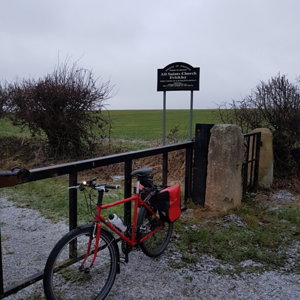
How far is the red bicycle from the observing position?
270cm

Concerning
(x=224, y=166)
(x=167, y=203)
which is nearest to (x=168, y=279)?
(x=167, y=203)

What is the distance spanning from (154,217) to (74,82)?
716 centimetres

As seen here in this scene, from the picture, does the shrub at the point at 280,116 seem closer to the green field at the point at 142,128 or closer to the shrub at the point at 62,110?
the green field at the point at 142,128

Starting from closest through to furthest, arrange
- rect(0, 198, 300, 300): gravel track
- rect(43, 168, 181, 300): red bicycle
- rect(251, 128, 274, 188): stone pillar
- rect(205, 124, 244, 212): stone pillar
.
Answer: rect(43, 168, 181, 300): red bicycle, rect(0, 198, 300, 300): gravel track, rect(205, 124, 244, 212): stone pillar, rect(251, 128, 274, 188): stone pillar

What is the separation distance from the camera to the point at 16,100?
33.1 feet

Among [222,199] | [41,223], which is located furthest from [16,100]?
[222,199]

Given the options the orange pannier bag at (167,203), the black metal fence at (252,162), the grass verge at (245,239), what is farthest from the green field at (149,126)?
the orange pannier bag at (167,203)

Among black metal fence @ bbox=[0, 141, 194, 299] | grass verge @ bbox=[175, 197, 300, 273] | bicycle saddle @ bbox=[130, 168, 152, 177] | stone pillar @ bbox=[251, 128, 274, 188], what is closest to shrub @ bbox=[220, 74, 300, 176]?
stone pillar @ bbox=[251, 128, 274, 188]

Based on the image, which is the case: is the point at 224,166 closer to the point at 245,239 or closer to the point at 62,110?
the point at 245,239

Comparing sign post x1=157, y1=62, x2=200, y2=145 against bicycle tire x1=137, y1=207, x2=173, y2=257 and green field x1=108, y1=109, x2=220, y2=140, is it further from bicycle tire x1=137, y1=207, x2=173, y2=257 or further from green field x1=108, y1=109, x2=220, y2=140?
bicycle tire x1=137, y1=207, x2=173, y2=257

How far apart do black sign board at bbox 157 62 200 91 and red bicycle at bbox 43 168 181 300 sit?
15.1 ft

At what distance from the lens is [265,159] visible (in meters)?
6.86

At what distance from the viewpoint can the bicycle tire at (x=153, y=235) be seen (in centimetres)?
332

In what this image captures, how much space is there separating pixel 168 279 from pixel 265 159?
4.39 m
